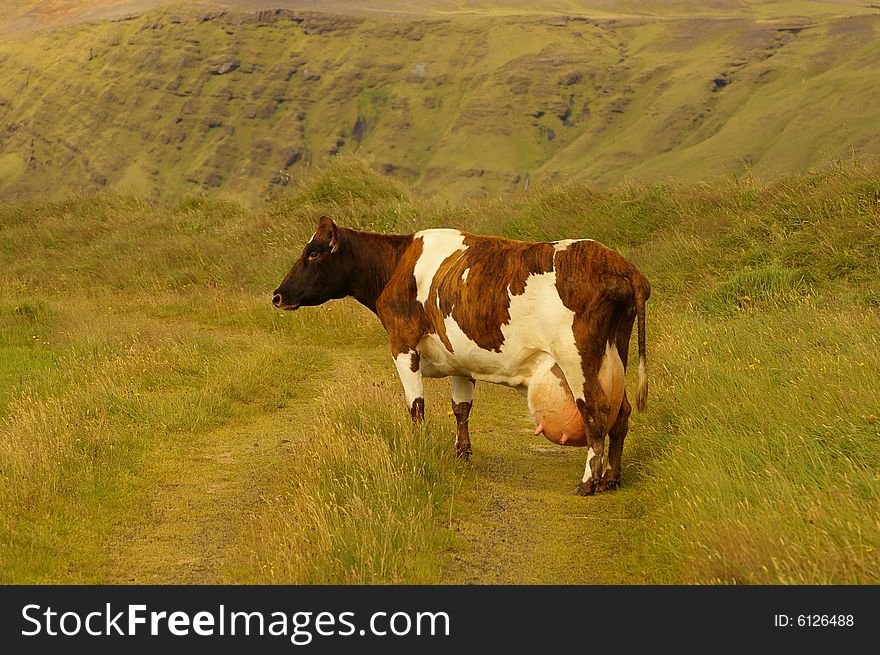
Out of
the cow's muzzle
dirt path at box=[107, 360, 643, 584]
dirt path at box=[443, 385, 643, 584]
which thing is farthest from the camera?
the cow's muzzle

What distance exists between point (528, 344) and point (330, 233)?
8.16ft

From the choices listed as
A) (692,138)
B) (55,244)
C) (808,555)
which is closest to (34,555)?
(808,555)

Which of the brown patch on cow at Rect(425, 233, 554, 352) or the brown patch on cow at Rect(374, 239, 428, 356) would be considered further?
the brown patch on cow at Rect(374, 239, 428, 356)

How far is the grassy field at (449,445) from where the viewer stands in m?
6.27

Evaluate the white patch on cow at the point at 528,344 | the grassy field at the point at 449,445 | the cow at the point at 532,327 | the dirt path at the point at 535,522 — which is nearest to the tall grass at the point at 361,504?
the grassy field at the point at 449,445

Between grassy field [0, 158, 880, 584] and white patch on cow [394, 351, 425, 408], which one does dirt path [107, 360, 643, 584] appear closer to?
grassy field [0, 158, 880, 584]

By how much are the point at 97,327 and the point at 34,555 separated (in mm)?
9283

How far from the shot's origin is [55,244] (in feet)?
87.0

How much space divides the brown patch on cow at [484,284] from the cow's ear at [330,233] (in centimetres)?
130

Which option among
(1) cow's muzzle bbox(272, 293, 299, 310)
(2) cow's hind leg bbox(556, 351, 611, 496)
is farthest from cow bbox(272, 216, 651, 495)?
(1) cow's muzzle bbox(272, 293, 299, 310)

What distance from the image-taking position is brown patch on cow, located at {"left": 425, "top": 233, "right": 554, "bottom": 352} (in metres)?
8.05

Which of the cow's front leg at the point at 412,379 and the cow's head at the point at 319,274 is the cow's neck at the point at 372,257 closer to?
the cow's head at the point at 319,274

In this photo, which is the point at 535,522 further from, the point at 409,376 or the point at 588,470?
the point at 409,376

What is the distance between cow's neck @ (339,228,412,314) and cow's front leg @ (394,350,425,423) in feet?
2.87
